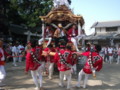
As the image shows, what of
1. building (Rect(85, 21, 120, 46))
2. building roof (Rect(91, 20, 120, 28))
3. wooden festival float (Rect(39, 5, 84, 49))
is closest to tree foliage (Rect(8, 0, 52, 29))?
wooden festival float (Rect(39, 5, 84, 49))

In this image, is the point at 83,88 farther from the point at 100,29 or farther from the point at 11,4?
the point at 100,29

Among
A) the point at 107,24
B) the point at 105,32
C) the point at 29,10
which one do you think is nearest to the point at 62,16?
the point at 29,10

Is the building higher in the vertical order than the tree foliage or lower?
lower

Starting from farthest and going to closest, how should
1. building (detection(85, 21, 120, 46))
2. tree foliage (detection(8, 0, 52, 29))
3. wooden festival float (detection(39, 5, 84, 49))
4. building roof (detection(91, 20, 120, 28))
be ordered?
building roof (detection(91, 20, 120, 28)) < building (detection(85, 21, 120, 46)) < tree foliage (detection(8, 0, 52, 29)) < wooden festival float (detection(39, 5, 84, 49))

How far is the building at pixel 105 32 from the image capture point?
28500 mm

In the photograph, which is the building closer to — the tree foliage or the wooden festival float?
the tree foliage

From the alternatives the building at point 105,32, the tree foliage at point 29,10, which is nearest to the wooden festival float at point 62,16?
the tree foliage at point 29,10

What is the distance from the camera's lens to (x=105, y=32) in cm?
3353

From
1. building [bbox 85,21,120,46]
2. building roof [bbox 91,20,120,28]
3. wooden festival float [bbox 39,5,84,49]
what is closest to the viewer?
wooden festival float [bbox 39,5,84,49]

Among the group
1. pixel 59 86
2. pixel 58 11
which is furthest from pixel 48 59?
pixel 58 11

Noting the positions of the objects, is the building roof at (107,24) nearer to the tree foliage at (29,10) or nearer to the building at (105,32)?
the building at (105,32)

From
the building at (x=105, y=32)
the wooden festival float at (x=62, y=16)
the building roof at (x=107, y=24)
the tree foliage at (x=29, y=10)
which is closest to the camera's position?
the wooden festival float at (x=62, y=16)

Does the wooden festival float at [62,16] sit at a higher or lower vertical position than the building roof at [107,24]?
lower

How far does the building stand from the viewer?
93.5 ft
